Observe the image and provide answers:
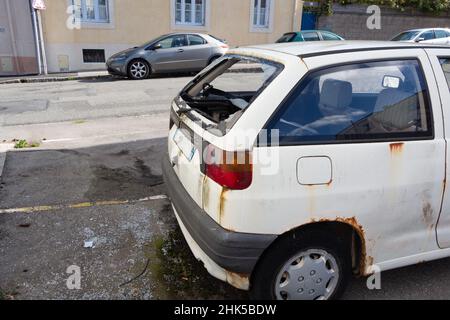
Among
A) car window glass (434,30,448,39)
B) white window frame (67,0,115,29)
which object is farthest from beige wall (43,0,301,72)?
car window glass (434,30,448,39)

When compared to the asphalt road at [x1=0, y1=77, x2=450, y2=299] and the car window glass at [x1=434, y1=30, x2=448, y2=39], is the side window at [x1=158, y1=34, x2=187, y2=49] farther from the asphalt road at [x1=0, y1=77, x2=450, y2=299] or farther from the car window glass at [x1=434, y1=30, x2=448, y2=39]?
the car window glass at [x1=434, y1=30, x2=448, y2=39]

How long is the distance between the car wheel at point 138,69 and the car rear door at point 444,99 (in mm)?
11151

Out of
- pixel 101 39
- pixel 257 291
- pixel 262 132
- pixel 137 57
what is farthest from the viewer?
pixel 101 39

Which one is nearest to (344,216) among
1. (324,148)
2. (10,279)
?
(324,148)

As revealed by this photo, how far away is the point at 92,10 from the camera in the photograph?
15133 mm

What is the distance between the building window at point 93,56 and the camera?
50.5 feet

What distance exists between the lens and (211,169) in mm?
2533

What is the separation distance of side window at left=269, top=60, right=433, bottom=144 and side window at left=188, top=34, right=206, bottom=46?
1151 cm

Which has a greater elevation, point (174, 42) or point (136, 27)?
point (136, 27)

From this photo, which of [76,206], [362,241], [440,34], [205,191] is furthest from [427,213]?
[440,34]

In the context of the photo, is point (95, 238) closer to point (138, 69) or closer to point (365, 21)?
point (138, 69)

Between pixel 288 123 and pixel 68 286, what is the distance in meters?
1.97

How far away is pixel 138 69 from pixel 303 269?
11405 millimetres
